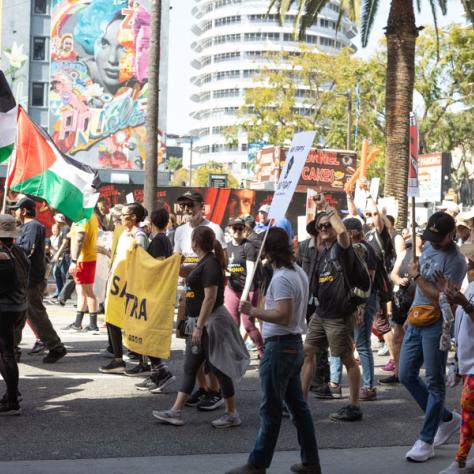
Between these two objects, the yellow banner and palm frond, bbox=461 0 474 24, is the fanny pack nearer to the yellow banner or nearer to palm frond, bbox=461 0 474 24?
the yellow banner

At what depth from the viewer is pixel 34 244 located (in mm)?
9891

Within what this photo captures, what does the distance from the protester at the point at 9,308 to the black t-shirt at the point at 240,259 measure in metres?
3.33

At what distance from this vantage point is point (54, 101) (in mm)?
63438

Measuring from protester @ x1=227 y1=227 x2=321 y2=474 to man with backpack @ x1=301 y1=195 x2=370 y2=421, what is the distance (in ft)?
5.36

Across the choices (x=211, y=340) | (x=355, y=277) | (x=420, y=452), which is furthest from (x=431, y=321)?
(x=211, y=340)

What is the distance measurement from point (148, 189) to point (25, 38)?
48205 mm

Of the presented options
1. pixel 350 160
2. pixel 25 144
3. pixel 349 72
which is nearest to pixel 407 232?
pixel 25 144

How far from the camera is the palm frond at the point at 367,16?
63.1 ft

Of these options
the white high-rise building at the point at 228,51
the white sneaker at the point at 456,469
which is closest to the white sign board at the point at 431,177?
the white sneaker at the point at 456,469

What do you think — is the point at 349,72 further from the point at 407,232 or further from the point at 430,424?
the point at 430,424

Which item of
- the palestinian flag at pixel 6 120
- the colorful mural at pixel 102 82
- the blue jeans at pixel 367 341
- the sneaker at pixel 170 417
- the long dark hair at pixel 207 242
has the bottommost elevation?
the sneaker at pixel 170 417

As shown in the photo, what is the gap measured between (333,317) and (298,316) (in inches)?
76.4

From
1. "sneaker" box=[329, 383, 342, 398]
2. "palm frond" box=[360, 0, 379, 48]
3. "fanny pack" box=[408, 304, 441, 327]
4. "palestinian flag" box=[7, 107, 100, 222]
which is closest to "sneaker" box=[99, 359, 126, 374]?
"palestinian flag" box=[7, 107, 100, 222]

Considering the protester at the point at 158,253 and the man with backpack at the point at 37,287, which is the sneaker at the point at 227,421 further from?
the man with backpack at the point at 37,287
